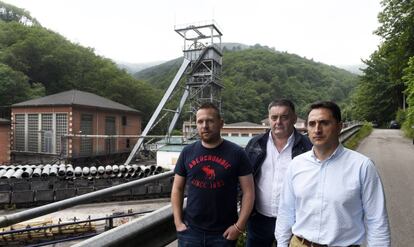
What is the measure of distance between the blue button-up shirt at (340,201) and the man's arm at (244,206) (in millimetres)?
422

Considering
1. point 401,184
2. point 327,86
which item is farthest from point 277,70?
point 401,184

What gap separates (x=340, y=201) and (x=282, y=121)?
1.05m

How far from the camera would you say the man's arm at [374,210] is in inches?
78.4

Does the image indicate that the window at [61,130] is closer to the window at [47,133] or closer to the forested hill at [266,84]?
the window at [47,133]

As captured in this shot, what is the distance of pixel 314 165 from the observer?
87.9 inches

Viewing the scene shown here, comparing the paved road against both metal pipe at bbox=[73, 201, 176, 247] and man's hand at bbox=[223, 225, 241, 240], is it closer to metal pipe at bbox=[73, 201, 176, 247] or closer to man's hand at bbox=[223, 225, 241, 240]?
man's hand at bbox=[223, 225, 241, 240]

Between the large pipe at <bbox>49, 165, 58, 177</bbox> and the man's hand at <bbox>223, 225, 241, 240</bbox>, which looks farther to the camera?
the large pipe at <bbox>49, 165, 58, 177</bbox>

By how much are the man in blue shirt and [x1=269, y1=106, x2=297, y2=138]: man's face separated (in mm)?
644

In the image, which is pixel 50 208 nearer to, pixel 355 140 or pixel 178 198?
pixel 178 198

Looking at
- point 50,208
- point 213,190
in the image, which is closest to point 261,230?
point 213,190

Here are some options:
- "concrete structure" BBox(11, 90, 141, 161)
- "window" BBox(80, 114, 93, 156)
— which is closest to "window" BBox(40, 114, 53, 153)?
"concrete structure" BBox(11, 90, 141, 161)

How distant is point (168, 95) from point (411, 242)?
35.7 metres

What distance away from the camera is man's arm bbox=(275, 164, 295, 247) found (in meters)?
2.36

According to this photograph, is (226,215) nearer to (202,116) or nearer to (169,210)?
(169,210)
